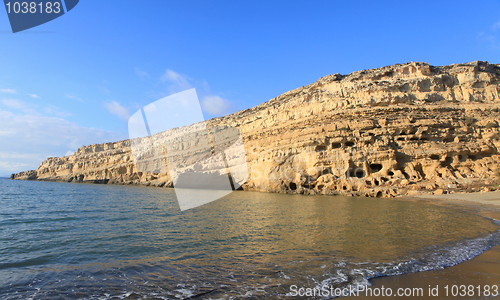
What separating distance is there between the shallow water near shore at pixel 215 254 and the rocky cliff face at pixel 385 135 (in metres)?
14.0

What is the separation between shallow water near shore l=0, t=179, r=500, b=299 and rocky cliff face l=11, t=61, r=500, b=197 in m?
14.0

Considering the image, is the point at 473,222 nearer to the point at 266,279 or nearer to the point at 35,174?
the point at 266,279

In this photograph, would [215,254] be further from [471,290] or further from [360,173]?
[360,173]

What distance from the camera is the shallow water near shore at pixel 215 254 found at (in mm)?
3980

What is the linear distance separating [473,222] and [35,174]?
9214 cm

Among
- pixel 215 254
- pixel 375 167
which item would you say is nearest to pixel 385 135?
pixel 375 167

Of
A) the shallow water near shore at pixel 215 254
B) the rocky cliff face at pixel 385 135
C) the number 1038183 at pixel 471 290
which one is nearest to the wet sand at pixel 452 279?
the number 1038183 at pixel 471 290

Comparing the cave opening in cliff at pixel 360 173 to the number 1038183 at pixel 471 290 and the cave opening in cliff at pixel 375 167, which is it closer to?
the cave opening in cliff at pixel 375 167

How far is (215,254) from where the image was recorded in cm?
562

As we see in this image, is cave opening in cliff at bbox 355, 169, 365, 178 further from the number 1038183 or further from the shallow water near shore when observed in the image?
the number 1038183

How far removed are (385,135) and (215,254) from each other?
2501cm

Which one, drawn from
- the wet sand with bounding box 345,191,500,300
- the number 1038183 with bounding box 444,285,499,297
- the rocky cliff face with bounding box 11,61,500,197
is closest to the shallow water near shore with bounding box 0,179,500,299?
the wet sand with bounding box 345,191,500,300

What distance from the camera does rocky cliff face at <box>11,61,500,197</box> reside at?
21.7m

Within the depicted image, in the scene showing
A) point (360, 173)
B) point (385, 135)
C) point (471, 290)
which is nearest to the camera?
point (471, 290)
